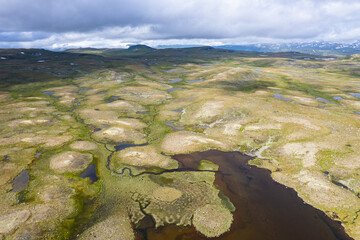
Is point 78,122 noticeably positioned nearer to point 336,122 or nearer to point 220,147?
point 220,147

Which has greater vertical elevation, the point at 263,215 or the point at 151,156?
the point at 151,156

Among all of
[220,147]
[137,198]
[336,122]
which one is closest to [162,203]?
[137,198]

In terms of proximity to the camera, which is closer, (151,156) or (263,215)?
(263,215)

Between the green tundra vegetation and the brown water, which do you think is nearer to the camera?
the brown water

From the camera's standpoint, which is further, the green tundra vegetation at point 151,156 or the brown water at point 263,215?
the green tundra vegetation at point 151,156

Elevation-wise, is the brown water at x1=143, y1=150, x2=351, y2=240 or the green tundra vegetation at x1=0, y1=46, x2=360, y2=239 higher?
the green tundra vegetation at x1=0, y1=46, x2=360, y2=239
